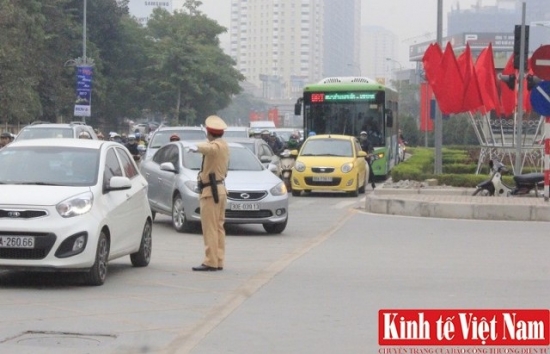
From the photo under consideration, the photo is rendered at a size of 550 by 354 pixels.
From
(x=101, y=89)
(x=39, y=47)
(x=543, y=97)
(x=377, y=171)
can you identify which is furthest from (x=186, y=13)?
(x=543, y=97)

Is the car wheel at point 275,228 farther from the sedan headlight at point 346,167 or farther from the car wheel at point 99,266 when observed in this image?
the sedan headlight at point 346,167

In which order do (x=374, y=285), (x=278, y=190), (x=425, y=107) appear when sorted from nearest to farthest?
(x=374, y=285)
(x=278, y=190)
(x=425, y=107)

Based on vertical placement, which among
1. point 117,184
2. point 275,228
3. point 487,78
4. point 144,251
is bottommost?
point 275,228

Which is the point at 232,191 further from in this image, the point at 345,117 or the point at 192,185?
the point at 345,117

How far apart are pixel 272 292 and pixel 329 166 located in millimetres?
19420

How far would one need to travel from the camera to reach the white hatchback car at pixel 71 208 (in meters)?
11.9

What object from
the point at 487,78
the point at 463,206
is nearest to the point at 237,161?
the point at 463,206

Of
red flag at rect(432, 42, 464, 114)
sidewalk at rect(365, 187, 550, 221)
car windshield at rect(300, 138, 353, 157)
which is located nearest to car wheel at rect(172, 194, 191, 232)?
sidewalk at rect(365, 187, 550, 221)

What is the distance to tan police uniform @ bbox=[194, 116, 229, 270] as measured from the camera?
14.0 m

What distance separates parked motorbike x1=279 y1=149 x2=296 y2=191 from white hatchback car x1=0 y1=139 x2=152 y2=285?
1903cm

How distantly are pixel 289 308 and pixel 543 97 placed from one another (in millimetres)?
11627

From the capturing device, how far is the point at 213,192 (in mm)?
14023

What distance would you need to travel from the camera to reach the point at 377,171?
3916 cm
